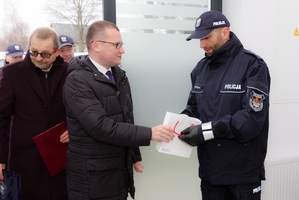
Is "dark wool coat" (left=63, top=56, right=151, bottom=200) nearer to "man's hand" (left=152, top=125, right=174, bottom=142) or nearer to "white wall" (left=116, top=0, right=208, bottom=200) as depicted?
"man's hand" (left=152, top=125, right=174, bottom=142)

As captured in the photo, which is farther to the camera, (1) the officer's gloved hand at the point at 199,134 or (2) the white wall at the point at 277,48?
(2) the white wall at the point at 277,48

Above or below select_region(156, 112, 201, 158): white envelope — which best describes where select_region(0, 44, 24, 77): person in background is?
above

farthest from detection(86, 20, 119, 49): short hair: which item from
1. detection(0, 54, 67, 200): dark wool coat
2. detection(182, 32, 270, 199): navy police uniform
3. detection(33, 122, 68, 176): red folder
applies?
detection(182, 32, 270, 199): navy police uniform

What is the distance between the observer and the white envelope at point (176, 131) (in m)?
1.58

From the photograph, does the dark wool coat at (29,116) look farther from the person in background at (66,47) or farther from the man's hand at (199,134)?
the person in background at (66,47)

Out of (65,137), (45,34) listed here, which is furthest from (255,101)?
(45,34)

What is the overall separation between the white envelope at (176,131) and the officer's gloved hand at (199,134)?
0.21 feet

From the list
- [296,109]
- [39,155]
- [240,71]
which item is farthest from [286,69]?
[39,155]

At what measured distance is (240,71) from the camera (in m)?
1.56

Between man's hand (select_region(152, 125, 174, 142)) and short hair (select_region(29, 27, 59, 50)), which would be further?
short hair (select_region(29, 27, 59, 50))

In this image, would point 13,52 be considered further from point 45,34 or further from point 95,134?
point 95,134

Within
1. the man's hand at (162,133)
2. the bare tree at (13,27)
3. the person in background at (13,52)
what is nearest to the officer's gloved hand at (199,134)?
the man's hand at (162,133)

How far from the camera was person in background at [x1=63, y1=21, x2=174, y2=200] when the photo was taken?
139 cm

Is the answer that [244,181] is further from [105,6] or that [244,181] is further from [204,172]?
[105,6]
